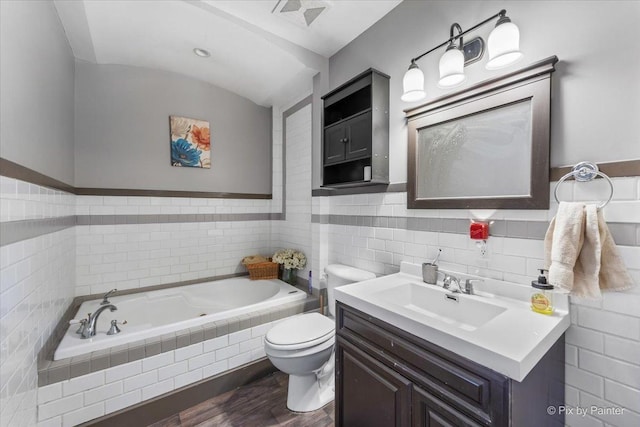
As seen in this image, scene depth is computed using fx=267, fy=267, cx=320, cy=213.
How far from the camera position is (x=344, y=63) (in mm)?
2316

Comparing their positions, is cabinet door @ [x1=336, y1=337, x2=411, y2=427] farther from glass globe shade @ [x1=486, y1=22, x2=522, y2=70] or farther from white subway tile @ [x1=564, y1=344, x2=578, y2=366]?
glass globe shade @ [x1=486, y1=22, x2=522, y2=70]

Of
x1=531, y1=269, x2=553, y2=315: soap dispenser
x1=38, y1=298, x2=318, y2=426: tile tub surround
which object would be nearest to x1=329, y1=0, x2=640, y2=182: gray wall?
x1=531, y1=269, x2=553, y2=315: soap dispenser

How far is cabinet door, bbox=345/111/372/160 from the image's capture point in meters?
1.88

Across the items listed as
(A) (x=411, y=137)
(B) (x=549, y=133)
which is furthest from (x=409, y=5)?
(B) (x=549, y=133)

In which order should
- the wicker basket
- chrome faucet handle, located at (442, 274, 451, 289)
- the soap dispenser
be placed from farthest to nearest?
the wicker basket, chrome faucet handle, located at (442, 274, 451, 289), the soap dispenser

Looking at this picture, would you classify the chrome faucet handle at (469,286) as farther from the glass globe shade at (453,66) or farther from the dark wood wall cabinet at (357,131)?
the glass globe shade at (453,66)

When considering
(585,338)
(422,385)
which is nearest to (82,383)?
(422,385)

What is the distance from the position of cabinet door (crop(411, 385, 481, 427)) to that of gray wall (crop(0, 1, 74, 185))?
187 centimetres

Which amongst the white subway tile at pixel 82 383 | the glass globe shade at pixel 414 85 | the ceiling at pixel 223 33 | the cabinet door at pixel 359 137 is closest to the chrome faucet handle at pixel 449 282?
the cabinet door at pixel 359 137

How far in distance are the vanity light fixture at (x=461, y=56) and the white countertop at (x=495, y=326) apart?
1.03 m

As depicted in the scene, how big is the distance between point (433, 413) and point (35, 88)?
7.86 feet

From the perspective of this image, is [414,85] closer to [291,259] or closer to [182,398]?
[291,259]

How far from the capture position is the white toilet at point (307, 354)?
166 cm

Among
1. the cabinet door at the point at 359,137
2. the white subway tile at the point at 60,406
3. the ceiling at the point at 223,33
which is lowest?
the white subway tile at the point at 60,406
